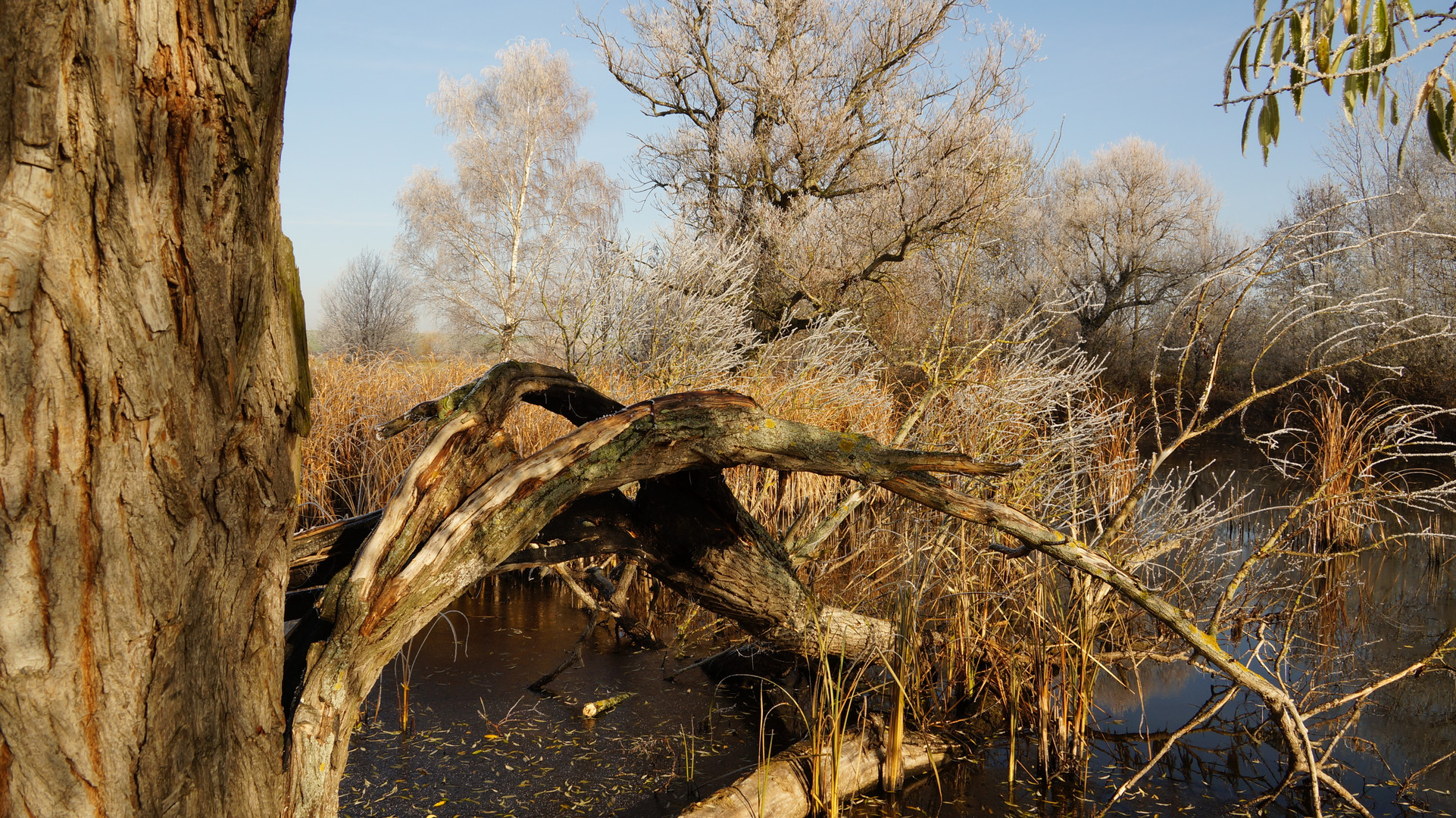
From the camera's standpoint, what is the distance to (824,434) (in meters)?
2.40

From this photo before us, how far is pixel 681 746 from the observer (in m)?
3.47

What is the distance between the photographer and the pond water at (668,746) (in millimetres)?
3082

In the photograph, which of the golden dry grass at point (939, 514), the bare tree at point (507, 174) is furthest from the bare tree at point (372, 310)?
the golden dry grass at point (939, 514)

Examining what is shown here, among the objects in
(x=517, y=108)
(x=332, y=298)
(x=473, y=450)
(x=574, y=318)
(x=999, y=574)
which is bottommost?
(x=999, y=574)

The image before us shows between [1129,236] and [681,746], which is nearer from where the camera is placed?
[681,746]

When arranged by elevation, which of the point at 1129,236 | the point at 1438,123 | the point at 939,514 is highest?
the point at 1129,236

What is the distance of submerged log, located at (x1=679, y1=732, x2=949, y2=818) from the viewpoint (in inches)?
110

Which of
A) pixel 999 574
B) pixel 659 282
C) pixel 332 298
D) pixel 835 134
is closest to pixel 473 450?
pixel 999 574

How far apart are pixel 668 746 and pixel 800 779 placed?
0.69 metres

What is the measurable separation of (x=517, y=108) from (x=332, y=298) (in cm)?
771

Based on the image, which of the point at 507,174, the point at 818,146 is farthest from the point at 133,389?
the point at 507,174

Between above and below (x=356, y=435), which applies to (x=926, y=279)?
above

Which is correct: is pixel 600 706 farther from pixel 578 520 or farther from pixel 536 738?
pixel 578 520

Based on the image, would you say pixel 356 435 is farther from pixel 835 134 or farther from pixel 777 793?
pixel 835 134
